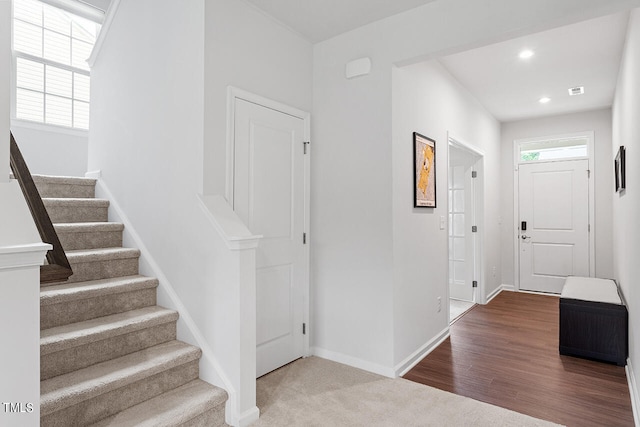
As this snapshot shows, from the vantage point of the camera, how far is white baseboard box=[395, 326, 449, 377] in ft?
9.45

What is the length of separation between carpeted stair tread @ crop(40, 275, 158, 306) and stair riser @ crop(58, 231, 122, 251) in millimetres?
381

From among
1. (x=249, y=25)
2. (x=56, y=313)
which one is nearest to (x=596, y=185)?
(x=249, y=25)

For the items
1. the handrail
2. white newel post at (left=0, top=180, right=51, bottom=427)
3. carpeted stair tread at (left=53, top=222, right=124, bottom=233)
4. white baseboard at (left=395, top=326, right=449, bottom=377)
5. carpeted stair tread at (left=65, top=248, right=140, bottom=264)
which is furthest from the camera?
white baseboard at (left=395, top=326, right=449, bottom=377)

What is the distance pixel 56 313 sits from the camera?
2162 mm

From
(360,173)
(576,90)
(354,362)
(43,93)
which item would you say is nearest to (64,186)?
(43,93)

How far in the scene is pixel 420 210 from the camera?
326 cm

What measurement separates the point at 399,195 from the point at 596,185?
4.20m

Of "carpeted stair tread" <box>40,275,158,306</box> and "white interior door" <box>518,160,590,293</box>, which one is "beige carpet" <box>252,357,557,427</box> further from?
"white interior door" <box>518,160,590,293</box>

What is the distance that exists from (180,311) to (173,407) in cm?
65

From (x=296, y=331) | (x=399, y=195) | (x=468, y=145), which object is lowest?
(x=296, y=331)

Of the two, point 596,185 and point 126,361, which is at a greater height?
point 596,185

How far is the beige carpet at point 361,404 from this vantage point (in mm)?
2207

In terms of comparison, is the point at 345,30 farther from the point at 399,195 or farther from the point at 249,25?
the point at 399,195

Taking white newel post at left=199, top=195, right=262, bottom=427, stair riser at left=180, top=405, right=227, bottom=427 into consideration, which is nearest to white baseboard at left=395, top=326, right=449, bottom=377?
white newel post at left=199, top=195, right=262, bottom=427
